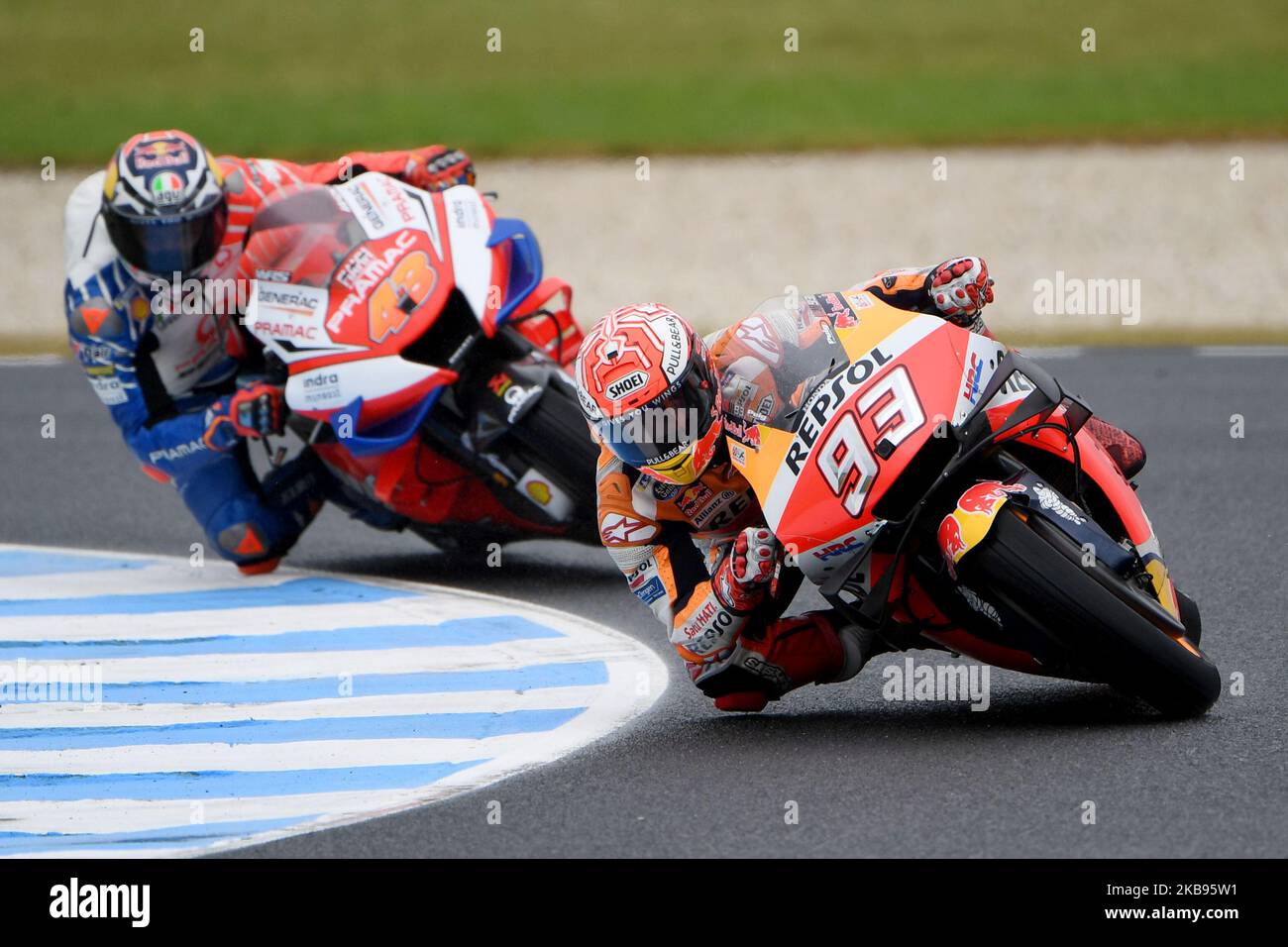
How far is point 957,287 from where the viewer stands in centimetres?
556

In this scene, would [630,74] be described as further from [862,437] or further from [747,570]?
[862,437]

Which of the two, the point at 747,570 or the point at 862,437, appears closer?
the point at 862,437

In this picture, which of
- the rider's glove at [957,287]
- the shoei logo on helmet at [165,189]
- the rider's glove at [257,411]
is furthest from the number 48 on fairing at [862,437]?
the shoei logo on helmet at [165,189]

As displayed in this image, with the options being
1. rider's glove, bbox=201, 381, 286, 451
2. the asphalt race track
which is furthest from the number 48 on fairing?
rider's glove, bbox=201, 381, 286, 451

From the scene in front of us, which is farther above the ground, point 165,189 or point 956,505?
point 165,189

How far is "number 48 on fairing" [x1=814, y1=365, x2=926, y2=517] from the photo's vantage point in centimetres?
494

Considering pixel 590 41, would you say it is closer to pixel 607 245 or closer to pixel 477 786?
pixel 607 245

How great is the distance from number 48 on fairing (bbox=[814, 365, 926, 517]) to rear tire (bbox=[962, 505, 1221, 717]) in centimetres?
32

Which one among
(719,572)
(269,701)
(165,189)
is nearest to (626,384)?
(719,572)

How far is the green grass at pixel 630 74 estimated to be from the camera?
21.5 m

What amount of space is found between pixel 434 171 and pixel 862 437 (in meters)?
3.68
